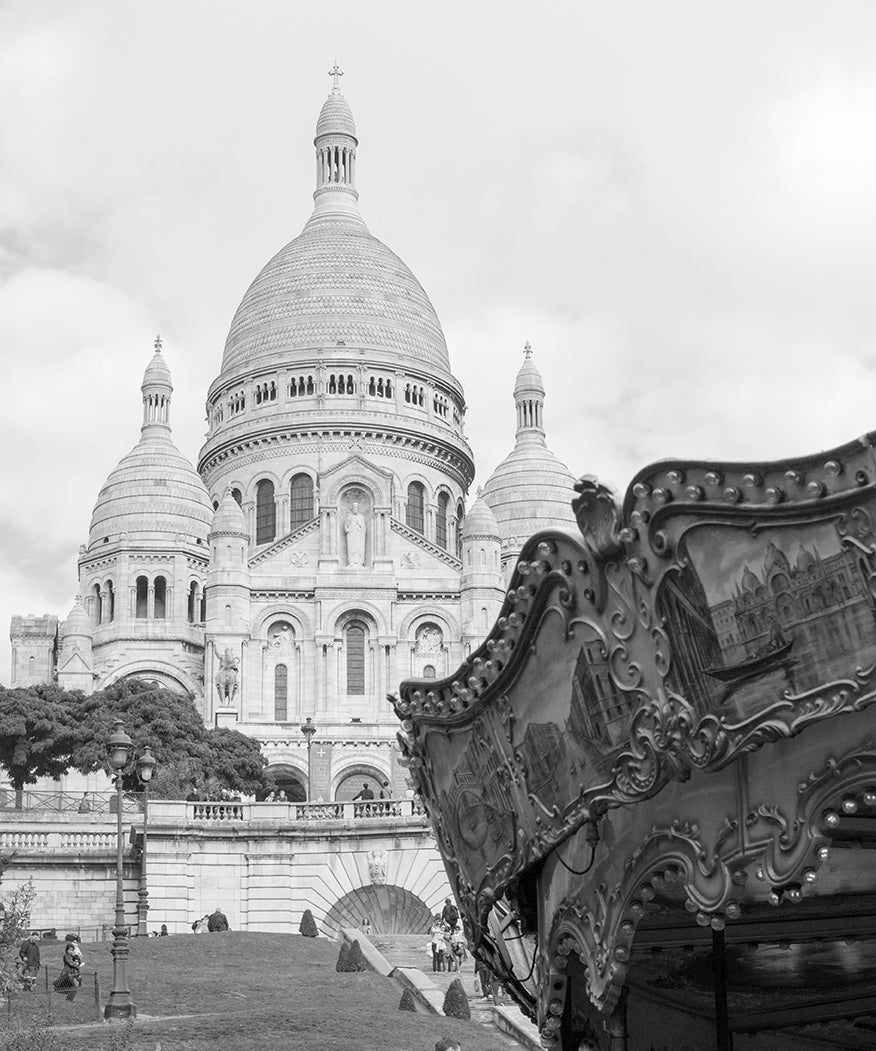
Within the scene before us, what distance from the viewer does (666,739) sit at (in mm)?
11484

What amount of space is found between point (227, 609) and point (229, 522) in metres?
4.01

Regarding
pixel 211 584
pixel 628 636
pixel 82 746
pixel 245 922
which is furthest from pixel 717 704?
pixel 211 584

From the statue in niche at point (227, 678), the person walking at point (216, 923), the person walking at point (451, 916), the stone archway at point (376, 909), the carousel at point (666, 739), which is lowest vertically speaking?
the carousel at point (666, 739)

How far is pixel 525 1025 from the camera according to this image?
85.5 ft

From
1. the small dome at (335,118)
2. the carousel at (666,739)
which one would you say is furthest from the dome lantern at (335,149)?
the carousel at (666,739)

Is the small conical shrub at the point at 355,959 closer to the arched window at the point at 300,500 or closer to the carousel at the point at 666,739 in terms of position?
the carousel at the point at 666,739

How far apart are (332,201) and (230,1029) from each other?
271ft

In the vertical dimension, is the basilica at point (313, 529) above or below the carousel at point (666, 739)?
above

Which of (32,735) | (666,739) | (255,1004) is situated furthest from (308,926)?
(666,739)

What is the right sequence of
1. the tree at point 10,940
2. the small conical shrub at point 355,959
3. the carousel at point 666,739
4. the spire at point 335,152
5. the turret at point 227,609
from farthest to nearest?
the spire at point 335,152 < the turret at point 227,609 < the small conical shrub at point 355,959 < the tree at point 10,940 < the carousel at point 666,739

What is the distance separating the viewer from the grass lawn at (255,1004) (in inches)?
920

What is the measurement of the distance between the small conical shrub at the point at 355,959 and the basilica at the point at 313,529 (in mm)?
36400

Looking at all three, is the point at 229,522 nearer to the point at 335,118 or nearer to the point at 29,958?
the point at 335,118

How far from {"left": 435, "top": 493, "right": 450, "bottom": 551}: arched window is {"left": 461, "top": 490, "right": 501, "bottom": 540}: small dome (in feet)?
24.7
